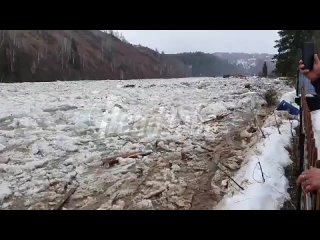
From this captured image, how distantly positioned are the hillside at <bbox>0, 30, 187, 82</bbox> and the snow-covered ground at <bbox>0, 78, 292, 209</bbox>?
27699 mm

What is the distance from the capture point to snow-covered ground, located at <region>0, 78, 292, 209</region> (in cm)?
480

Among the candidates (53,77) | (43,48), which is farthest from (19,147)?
(43,48)

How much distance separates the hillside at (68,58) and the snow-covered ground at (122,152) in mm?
27699

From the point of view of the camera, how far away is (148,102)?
1295 centimetres

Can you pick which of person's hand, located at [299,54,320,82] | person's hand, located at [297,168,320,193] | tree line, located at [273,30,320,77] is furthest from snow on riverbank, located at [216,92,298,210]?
tree line, located at [273,30,320,77]

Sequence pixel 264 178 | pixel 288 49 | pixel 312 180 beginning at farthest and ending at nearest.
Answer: pixel 288 49
pixel 264 178
pixel 312 180

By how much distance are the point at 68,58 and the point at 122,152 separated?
154 ft

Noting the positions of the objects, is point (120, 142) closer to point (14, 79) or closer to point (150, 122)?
point (150, 122)

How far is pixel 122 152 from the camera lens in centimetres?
662

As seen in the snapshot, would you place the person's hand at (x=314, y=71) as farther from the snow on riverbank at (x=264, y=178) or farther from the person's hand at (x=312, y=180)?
the snow on riverbank at (x=264, y=178)

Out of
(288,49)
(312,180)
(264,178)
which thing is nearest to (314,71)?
(312,180)

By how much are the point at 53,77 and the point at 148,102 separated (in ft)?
112

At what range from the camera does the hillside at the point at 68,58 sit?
133ft

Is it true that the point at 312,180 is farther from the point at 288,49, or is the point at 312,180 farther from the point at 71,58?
the point at 71,58
